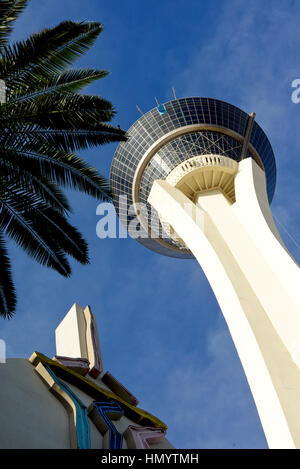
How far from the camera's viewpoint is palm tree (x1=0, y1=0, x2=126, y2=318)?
9422 mm

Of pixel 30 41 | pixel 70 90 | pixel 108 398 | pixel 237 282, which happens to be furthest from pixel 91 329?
pixel 30 41

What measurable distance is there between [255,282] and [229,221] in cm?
445

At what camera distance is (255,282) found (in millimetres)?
19266

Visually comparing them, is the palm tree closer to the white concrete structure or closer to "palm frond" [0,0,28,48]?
"palm frond" [0,0,28,48]

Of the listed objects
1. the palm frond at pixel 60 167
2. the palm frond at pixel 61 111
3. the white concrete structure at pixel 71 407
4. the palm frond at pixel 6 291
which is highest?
the palm frond at pixel 61 111

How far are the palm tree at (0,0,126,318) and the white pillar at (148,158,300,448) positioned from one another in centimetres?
865

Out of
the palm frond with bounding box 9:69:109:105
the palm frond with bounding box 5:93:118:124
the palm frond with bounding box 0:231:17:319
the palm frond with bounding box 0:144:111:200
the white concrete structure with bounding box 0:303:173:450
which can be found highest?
the palm frond with bounding box 9:69:109:105

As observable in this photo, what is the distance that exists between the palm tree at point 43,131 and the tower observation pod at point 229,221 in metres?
8.82

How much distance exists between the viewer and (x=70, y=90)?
10.3m

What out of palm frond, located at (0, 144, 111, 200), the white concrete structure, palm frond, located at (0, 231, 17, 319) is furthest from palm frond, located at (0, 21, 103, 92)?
the white concrete structure

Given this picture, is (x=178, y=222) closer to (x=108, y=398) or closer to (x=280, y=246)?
(x=280, y=246)

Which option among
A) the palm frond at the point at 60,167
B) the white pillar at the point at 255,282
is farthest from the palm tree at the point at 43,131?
the white pillar at the point at 255,282

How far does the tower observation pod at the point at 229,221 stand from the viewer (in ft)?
50.9

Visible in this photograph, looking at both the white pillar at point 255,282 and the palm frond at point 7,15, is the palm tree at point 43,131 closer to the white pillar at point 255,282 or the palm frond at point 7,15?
the palm frond at point 7,15
